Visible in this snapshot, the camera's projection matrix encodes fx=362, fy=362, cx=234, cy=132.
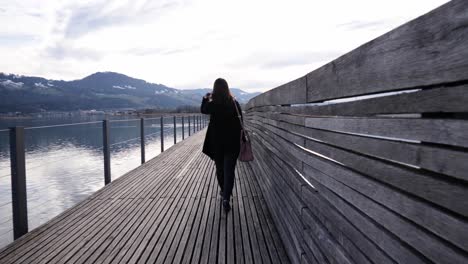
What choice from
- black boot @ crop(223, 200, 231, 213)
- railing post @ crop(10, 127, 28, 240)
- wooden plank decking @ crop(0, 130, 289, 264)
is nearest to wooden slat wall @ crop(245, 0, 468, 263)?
wooden plank decking @ crop(0, 130, 289, 264)

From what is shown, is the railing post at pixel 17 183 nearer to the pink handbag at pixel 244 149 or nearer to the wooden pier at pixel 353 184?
the wooden pier at pixel 353 184

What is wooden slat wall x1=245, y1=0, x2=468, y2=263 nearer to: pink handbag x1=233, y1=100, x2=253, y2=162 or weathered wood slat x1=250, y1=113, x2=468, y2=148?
weathered wood slat x1=250, y1=113, x2=468, y2=148

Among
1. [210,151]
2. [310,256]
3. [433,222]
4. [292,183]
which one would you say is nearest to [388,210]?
[433,222]

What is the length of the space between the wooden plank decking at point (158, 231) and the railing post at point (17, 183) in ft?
0.49

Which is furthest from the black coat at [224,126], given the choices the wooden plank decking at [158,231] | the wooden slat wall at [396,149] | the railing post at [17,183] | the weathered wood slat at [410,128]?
the weathered wood slat at [410,128]

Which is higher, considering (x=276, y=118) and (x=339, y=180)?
(x=276, y=118)

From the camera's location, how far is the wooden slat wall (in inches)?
35.0

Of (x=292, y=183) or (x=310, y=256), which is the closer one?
(x=310, y=256)

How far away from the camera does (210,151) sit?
15.8ft

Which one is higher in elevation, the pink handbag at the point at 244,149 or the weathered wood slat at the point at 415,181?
the weathered wood slat at the point at 415,181

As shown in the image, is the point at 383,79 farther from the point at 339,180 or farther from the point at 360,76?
the point at 339,180

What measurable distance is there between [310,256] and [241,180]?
13.7 ft

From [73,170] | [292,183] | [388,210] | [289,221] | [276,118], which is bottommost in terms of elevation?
[73,170]

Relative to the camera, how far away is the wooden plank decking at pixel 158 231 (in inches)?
123
